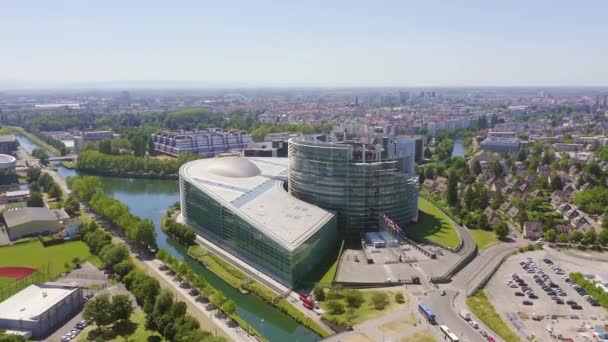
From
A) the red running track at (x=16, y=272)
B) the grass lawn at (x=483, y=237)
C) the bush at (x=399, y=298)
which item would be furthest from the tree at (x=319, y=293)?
the red running track at (x=16, y=272)

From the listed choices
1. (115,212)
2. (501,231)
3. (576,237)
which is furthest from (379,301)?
(115,212)

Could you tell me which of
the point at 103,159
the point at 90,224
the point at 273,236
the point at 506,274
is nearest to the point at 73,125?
the point at 103,159

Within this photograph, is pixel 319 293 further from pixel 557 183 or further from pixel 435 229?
pixel 557 183

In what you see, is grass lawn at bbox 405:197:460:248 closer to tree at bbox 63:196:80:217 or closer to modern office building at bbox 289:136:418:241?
modern office building at bbox 289:136:418:241

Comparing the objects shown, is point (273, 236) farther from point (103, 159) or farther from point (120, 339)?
point (103, 159)

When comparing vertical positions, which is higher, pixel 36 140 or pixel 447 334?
pixel 447 334
